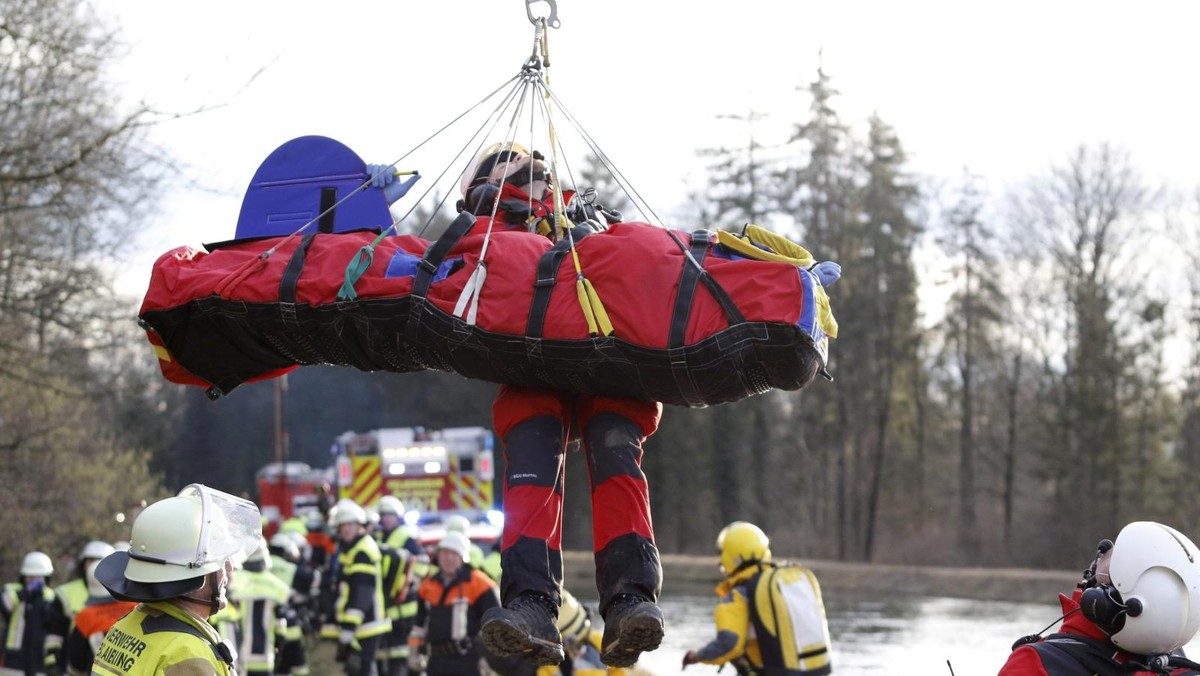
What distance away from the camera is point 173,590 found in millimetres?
4863

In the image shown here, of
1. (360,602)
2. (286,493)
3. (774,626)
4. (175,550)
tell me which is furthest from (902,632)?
(175,550)

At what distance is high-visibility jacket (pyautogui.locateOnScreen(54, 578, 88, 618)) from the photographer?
14.7 m

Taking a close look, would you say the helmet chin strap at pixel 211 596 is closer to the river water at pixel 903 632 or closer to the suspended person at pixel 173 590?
the suspended person at pixel 173 590

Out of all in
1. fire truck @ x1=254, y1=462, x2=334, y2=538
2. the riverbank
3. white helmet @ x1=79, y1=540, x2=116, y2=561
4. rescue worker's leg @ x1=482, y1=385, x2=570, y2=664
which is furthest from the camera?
fire truck @ x1=254, y1=462, x2=334, y2=538

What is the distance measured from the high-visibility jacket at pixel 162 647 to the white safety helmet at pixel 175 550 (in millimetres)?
75

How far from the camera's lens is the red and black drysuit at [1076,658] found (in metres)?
4.39

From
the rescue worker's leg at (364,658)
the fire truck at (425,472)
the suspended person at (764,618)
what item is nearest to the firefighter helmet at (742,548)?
the suspended person at (764,618)

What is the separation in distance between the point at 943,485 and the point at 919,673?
33.1 meters

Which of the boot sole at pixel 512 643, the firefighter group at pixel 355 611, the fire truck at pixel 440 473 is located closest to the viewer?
the boot sole at pixel 512 643

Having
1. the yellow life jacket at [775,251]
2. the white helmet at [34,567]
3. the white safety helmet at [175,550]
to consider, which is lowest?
the white helmet at [34,567]

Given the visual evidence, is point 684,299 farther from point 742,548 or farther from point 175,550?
point 742,548

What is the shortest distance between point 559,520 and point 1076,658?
2064 millimetres

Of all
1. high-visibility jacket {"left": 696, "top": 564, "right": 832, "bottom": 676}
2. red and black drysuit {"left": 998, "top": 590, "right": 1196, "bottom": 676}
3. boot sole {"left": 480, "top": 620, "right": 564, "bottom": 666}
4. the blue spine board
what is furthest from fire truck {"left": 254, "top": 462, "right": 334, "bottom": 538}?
red and black drysuit {"left": 998, "top": 590, "right": 1196, "bottom": 676}

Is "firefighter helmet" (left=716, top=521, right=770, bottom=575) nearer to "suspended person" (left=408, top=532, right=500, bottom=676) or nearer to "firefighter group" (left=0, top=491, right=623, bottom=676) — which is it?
"firefighter group" (left=0, top=491, right=623, bottom=676)
